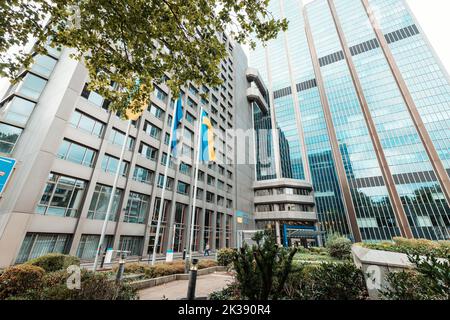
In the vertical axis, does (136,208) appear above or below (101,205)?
above

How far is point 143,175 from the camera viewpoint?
22109 millimetres

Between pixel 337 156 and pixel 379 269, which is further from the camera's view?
pixel 337 156

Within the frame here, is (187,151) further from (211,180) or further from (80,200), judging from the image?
(80,200)

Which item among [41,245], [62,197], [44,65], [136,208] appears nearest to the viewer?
[41,245]

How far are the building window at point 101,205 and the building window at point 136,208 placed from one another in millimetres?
1169

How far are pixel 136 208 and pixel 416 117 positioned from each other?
199 feet

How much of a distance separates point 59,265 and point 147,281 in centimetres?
508

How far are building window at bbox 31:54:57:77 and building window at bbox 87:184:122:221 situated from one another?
11.4 metres

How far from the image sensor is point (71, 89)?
629 inches

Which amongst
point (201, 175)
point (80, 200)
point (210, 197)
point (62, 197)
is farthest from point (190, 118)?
point (62, 197)

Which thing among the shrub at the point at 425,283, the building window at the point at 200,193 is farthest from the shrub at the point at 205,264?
the building window at the point at 200,193
